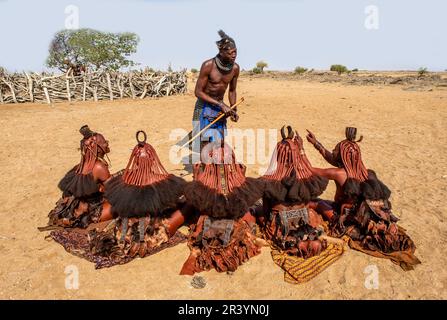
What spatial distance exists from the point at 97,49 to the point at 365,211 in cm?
3157

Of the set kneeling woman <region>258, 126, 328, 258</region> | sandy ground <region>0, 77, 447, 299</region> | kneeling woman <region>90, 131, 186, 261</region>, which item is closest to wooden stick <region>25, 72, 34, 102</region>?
sandy ground <region>0, 77, 447, 299</region>

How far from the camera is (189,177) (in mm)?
6266

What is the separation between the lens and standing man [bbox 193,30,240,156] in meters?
4.58

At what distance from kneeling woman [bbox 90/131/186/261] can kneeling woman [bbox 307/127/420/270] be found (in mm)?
1788

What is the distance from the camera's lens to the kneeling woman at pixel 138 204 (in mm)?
3604

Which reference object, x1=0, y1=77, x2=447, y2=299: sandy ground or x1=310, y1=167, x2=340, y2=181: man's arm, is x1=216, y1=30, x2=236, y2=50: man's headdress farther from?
x1=0, y1=77, x2=447, y2=299: sandy ground

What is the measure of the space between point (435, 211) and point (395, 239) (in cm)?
165

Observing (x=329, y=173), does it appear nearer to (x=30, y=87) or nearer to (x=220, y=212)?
(x=220, y=212)

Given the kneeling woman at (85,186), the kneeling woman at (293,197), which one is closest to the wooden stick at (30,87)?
the kneeling woman at (85,186)

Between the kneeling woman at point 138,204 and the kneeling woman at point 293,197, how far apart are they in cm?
111
